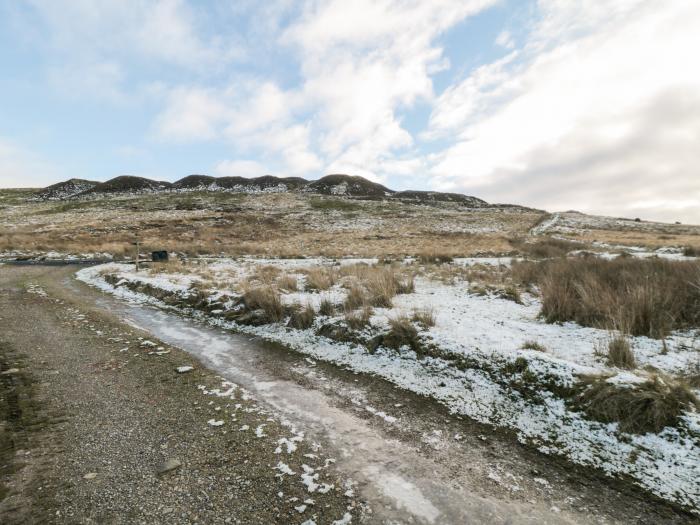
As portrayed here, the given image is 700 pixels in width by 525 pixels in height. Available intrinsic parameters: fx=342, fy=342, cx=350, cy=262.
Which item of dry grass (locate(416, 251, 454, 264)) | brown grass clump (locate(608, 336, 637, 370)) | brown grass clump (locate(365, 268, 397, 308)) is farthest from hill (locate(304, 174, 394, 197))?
brown grass clump (locate(608, 336, 637, 370))

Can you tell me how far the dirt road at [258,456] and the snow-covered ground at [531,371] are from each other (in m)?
0.28

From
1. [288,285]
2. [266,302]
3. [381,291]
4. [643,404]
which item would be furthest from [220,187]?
[643,404]

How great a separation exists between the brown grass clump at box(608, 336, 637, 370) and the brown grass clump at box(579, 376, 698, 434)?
2.50 feet

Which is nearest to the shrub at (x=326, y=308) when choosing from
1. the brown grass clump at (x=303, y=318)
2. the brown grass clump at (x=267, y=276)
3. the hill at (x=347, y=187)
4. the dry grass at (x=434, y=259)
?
the brown grass clump at (x=303, y=318)

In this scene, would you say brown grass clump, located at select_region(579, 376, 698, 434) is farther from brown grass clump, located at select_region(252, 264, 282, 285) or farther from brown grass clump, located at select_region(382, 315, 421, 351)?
brown grass clump, located at select_region(252, 264, 282, 285)

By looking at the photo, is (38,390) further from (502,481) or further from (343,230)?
(343,230)

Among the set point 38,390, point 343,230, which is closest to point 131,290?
point 38,390

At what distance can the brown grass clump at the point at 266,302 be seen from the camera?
762 centimetres

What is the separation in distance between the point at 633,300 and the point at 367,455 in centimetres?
526

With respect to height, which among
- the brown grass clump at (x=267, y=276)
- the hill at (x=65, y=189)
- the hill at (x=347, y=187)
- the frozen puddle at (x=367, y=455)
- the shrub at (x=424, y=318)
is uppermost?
the hill at (x=347, y=187)

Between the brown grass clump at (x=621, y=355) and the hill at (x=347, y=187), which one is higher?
the hill at (x=347, y=187)

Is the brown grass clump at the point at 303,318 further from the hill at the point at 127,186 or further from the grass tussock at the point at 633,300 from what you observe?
the hill at the point at 127,186

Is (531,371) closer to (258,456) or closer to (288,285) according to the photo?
(258,456)

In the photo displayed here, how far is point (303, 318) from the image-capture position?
712 cm
